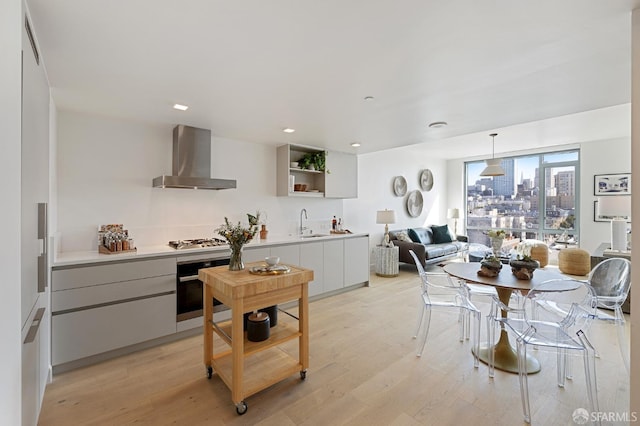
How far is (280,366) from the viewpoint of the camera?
2.34m

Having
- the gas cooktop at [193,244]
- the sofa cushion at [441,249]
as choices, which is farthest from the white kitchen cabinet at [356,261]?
the gas cooktop at [193,244]

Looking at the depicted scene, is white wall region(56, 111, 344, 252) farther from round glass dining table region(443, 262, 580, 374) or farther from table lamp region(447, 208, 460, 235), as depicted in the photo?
table lamp region(447, 208, 460, 235)

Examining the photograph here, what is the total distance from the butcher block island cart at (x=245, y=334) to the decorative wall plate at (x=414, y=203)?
540 centimetres

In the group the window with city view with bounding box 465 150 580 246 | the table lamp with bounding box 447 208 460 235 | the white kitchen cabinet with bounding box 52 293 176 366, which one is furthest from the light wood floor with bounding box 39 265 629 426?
the table lamp with bounding box 447 208 460 235

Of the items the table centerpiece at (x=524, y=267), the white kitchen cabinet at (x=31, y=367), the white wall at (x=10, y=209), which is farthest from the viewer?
the table centerpiece at (x=524, y=267)

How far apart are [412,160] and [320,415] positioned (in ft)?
21.1

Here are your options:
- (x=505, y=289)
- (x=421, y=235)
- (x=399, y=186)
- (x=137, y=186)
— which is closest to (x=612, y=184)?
(x=421, y=235)

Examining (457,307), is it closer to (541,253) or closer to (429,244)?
(429,244)

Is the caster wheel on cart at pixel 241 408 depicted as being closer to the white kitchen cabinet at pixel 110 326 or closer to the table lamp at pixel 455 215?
the white kitchen cabinet at pixel 110 326

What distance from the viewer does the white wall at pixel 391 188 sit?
20.1 feet

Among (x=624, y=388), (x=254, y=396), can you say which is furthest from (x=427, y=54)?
(x=624, y=388)

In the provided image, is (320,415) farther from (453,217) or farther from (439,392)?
(453,217)

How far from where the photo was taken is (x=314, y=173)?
5.06m

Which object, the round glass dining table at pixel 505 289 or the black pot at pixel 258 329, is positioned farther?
the round glass dining table at pixel 505 289
